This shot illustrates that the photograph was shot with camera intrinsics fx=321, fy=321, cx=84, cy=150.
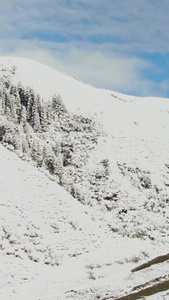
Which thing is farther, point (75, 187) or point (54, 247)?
point (75, 187)

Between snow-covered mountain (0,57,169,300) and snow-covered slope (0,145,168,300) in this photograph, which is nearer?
snow-covered slope (0,145,168,300)

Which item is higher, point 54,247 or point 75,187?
point 75,187

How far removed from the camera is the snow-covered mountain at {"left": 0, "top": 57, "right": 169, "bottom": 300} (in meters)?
25.8

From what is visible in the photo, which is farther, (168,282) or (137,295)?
(168,282)

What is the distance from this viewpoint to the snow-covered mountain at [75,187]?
84.6 ft

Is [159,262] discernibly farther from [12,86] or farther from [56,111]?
[12,86]

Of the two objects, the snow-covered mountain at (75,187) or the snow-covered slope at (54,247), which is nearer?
the snow-covered slope at (54,247)

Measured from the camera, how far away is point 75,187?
130 feet

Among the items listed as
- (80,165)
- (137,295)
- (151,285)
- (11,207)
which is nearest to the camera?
(137,295)

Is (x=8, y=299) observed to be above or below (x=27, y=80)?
below

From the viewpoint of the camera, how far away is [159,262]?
2794 centimetres

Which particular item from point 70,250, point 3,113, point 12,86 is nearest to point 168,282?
point 70,250

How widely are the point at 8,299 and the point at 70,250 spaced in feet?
28.0

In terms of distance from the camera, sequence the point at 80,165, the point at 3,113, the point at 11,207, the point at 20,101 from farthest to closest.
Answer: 1. the point at 20,101
2. the point at 3,113
3. the point at 80,165
4. the point at 11,207
